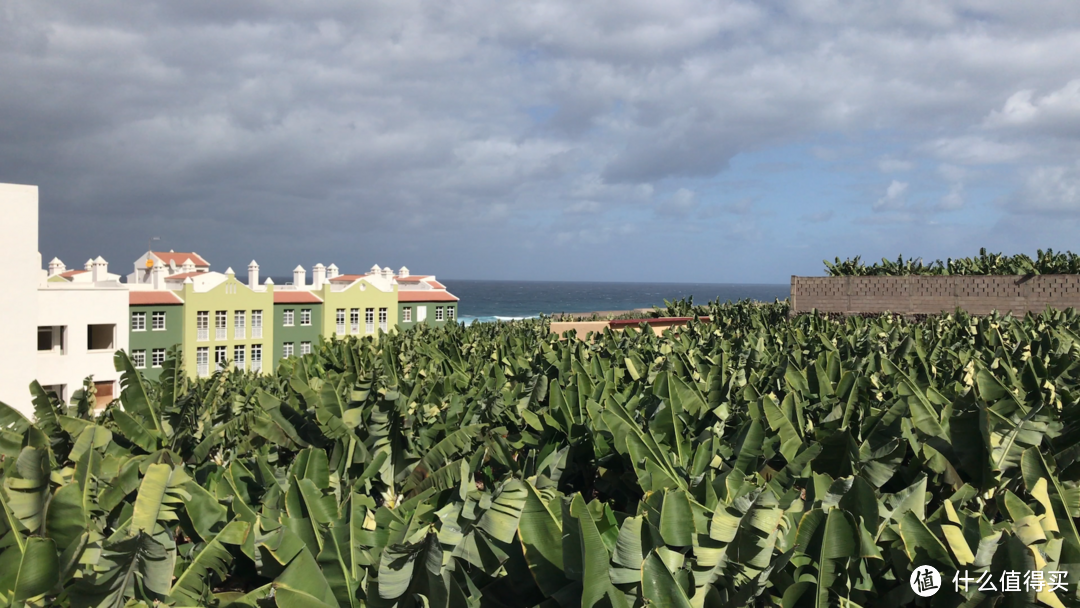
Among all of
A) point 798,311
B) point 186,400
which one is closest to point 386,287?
point 798,311

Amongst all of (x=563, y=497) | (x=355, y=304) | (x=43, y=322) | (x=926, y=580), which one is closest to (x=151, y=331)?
(x=43, y=322)

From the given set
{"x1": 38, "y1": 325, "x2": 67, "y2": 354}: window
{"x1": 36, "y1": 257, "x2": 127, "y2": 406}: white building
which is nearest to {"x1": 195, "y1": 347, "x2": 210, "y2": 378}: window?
{"x1": 36, "y1": 257, "x2": 127, "y2": 406}: white building

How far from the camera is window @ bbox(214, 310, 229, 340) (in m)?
47.7

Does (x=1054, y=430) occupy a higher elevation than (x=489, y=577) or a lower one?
higher

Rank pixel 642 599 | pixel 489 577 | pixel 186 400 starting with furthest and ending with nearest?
pixel 186 400, pixel 489 577, pixel 642 599

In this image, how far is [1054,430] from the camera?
150 inches

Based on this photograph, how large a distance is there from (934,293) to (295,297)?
4419 cm

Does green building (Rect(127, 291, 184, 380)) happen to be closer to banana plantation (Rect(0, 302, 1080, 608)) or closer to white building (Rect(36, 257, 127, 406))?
white building (Rect(36, 257, 127, 406))

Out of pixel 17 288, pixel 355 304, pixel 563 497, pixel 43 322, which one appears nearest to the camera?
pixel 563 497

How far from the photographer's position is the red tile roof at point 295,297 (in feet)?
170

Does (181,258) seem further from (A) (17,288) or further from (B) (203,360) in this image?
(A) (17,288)

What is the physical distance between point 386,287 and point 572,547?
57.3 metres

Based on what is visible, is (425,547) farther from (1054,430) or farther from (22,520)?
(1054,430)

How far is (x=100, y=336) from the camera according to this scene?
37.8 meters
